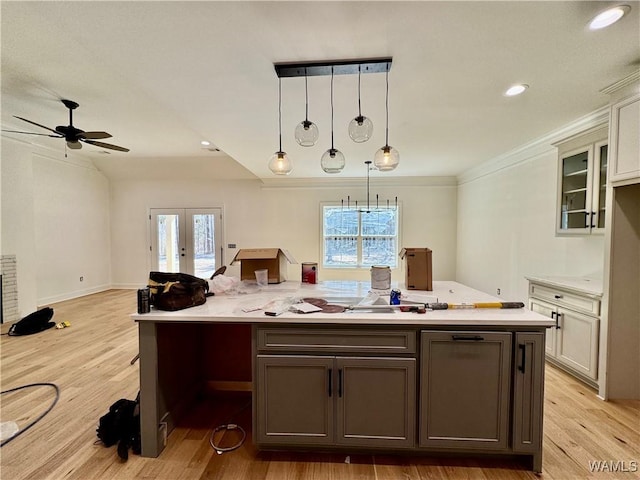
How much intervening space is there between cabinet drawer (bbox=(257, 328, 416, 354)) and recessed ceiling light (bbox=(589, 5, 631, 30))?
209 centimetres

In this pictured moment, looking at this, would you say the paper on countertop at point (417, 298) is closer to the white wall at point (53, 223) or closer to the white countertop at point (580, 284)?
the white countertop at point (580, 284)

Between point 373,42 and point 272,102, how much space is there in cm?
113

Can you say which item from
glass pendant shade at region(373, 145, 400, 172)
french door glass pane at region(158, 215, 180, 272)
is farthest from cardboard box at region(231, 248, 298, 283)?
french door glass pane at region(158, 215, 180, 272)

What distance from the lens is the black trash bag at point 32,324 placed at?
3.77 metres

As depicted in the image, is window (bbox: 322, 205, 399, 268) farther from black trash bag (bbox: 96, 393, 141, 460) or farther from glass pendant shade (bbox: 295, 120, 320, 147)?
black trash bag (bbox: 96, 393, 141, 460)

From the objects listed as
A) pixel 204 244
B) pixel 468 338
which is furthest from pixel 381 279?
pixel 204 244

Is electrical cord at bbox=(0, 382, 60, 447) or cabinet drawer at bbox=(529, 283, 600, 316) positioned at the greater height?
cabinet drawer at bbox=(529, 283, 600, 316)

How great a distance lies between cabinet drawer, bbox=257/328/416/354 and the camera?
162cm

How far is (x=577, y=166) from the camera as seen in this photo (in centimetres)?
291

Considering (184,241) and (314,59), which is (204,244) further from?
(314,59)

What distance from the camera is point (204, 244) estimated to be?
678 centimetres

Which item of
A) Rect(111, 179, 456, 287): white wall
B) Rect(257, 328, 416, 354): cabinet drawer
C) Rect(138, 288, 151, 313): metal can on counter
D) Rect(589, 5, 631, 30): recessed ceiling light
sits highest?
Rect(589, 5, 631, 30): recessed ceiling light

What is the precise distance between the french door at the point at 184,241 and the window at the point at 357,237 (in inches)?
106

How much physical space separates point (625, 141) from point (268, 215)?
229 inches
